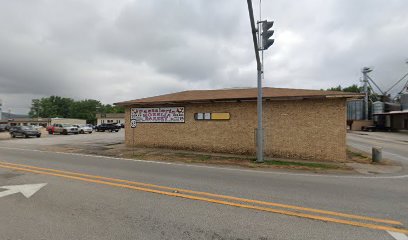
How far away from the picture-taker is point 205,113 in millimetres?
14695

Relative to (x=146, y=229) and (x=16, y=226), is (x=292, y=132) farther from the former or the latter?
(x=16, y=226)

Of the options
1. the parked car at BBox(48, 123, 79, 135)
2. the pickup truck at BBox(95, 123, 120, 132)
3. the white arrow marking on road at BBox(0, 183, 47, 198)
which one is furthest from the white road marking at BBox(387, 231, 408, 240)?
the pickup truck at BBox(95, 123, 120, 132)

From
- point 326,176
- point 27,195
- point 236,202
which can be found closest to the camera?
point 236,202

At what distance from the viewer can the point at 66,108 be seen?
381 ft

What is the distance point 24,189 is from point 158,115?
10.5m

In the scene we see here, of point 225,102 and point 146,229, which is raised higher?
point 225,102

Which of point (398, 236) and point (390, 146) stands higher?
point (398, 236)

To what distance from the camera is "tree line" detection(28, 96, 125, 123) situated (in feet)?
359

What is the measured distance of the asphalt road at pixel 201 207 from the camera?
12.1 ft

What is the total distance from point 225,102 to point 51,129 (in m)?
33.6

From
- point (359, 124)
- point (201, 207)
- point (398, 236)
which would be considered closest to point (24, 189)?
point (201, 207)

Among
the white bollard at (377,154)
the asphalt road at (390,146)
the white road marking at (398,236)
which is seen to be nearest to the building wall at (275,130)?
the white bollard at (377,154)

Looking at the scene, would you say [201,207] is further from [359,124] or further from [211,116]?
[359,124]

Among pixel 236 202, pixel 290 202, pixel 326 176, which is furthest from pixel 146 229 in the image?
pixel 326 176
